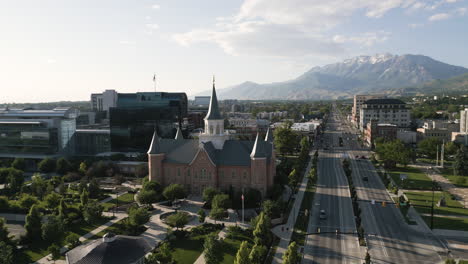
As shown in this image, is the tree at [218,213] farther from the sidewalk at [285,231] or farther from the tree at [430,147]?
the tree at [430,147]

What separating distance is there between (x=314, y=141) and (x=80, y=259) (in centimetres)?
15449

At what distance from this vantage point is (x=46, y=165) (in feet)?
333

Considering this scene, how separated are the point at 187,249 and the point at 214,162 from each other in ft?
89.9

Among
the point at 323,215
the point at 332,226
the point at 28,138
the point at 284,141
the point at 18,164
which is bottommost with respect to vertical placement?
the point at 332,226

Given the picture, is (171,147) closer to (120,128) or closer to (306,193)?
(306,193)

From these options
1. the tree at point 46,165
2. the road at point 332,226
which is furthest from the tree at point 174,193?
the tree at point 46,165

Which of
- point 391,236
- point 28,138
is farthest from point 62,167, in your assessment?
point 391,236

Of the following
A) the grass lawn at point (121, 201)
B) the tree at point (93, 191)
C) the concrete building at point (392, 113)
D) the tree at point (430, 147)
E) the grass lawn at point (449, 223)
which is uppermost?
the concrete building at point (392, 113)

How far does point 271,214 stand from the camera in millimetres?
59875

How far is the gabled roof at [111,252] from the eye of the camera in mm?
36969

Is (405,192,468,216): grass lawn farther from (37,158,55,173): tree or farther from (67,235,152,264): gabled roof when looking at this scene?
(37,158,55,173): tree

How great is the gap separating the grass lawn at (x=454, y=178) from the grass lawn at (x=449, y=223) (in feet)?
92.9

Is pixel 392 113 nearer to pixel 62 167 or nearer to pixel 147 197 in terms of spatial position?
pixel 147 197

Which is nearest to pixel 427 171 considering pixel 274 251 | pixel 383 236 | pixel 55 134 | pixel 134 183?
pixel 383 236
